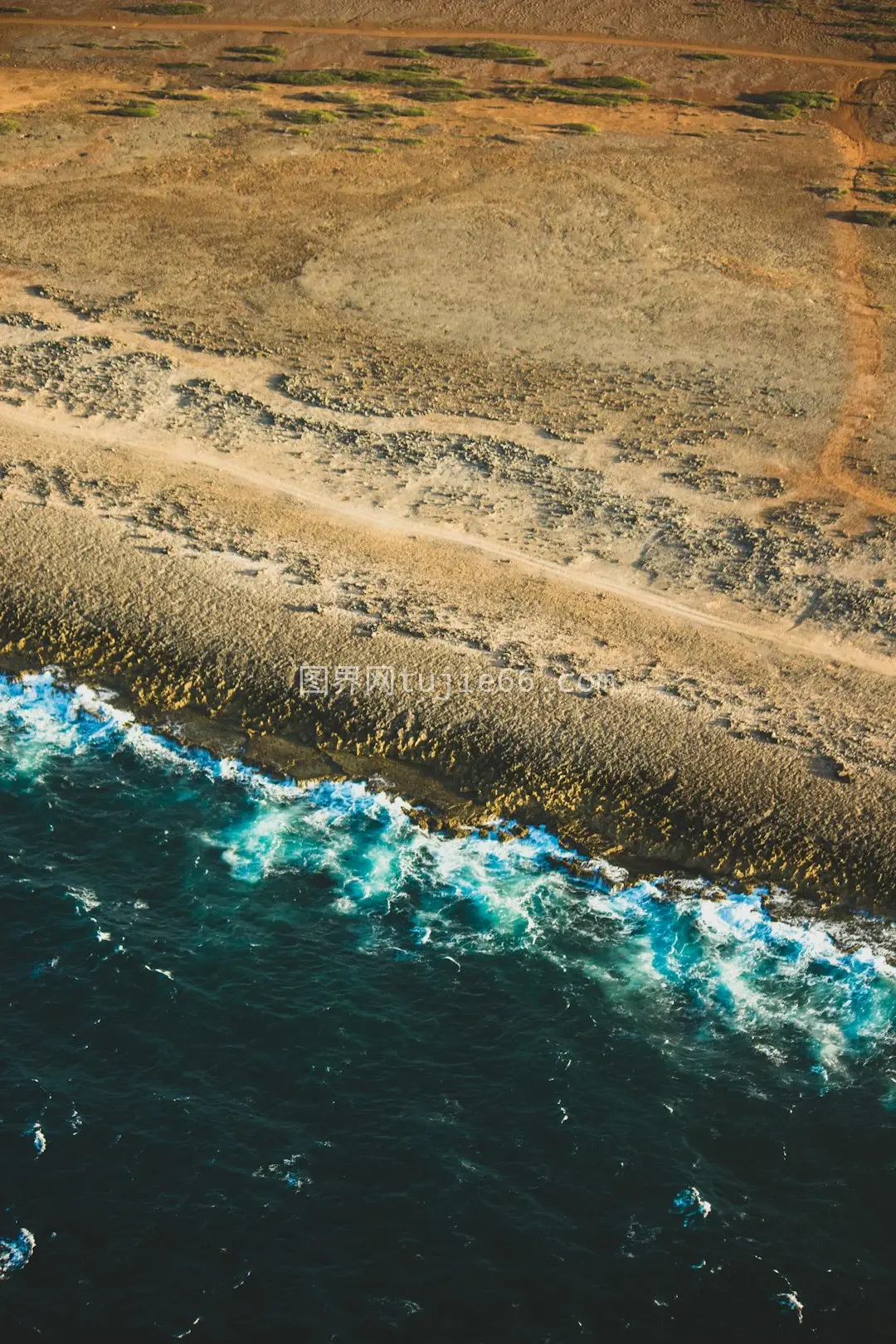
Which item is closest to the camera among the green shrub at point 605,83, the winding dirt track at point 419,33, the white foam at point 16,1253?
the white foam at point 16,1253

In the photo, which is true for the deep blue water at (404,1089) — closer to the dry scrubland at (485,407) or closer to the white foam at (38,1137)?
the white foam at (38,1137)

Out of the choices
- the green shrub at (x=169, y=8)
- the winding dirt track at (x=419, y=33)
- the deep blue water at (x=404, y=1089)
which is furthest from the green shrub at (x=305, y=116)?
the deep blue water at (x=404, y=1089)

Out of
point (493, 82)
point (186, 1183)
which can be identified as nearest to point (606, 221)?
point (493, 82)

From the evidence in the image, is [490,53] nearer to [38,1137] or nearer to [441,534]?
[441,534]

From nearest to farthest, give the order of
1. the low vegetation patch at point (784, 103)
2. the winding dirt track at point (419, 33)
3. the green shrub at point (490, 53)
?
the low vegetation patch at point (784, 103), the green shrub at point (490, 53), the winding dirt track at point (419, 33)

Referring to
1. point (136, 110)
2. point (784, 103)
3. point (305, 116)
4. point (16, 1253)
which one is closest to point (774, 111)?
point (784, 103)

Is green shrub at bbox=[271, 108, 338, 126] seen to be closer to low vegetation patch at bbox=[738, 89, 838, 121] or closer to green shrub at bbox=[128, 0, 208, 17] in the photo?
green shrub at bbox=[128, 0, 208, 17]
